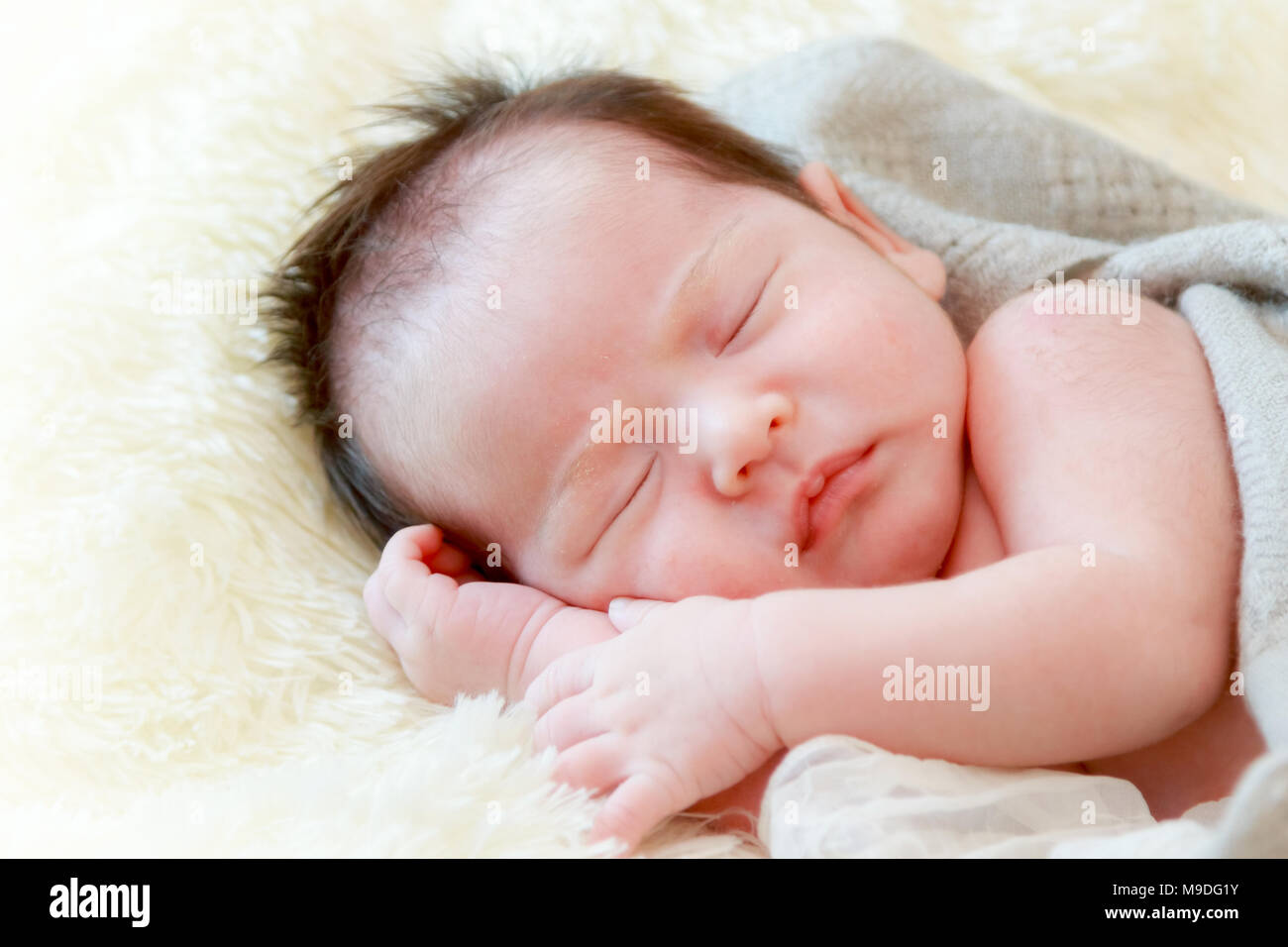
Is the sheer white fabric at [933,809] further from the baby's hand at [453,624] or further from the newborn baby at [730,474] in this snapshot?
the baby's hand at [453,624]

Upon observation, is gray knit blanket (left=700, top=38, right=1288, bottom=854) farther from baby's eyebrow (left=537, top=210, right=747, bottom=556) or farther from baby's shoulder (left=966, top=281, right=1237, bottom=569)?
baby's eyebrow (left=537, top=210, right=747, bottom=556)

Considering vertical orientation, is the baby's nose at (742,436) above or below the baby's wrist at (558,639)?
above

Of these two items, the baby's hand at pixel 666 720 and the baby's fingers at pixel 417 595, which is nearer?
the baby's hand at pixel 666 720

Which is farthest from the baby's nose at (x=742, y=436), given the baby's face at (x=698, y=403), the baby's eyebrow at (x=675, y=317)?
the baby's eyebrow at (x=675, y=317)

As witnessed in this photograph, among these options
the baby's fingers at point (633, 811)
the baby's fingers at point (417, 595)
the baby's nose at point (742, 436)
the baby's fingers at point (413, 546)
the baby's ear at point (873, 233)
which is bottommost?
the baby's fingers at point (633, 811)

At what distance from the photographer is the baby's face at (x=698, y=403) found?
1219 mm

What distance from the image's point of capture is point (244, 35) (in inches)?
72.8

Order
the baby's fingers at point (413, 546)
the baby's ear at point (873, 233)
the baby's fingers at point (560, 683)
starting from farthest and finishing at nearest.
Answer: the baby's ear at point (873, 233) < the baby's fingers at point (413, 546) < the baby's fingers at point (560, 683)

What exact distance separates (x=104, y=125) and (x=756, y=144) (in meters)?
0.91

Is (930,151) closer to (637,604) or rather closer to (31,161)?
(637,604)

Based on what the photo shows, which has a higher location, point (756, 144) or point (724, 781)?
point (756, 144)

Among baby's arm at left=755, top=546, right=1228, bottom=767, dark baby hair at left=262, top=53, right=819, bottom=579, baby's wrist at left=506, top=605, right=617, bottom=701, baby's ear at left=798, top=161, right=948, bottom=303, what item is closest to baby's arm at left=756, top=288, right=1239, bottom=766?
baby's arm at left=755, top=546, right=1228, bottom=767
